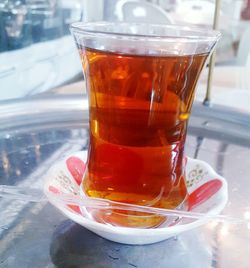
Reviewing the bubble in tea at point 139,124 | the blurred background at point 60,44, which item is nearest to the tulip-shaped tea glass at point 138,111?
the bubble in tea at point 139,124

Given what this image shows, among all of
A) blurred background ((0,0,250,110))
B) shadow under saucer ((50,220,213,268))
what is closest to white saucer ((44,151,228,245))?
shadow under saucer ((50,220,213,268))

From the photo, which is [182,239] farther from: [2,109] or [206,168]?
[2,109]

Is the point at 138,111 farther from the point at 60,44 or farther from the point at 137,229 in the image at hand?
the point at 60,44

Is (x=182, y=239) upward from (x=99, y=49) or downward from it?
downward

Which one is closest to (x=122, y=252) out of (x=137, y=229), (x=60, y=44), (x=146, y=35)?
(x=137, y=229)

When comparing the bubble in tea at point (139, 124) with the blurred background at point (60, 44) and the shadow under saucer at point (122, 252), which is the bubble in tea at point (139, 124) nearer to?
the shadow under saucer at point (122, 252)

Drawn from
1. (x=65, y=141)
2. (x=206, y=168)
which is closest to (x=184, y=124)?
(x=206, y=168)

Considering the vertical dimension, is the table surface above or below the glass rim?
below

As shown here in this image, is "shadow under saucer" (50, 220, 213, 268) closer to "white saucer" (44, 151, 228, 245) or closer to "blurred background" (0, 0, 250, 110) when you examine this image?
"white saucer" (44, 151, 228, 245)
